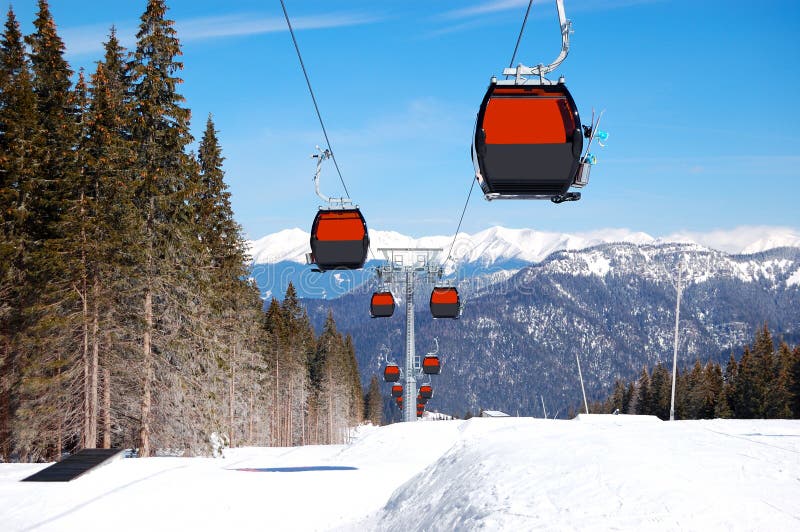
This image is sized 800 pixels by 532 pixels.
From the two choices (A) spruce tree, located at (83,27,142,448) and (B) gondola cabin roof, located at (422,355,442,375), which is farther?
(B) gondola cabin roof, located at (422,355,442,375)

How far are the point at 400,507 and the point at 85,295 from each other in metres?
17.8

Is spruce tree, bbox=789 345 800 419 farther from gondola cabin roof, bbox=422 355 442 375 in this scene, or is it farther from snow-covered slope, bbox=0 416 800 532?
snow-covered slope, bbox=0 416 800 532

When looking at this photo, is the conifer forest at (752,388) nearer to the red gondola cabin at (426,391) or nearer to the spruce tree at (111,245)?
the red gondola cabin at (426,391)

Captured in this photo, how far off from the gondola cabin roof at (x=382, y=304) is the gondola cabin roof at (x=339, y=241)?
1890 centimetres

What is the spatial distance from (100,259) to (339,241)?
1313 centimetres

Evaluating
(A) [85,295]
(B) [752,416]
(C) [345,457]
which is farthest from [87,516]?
(B) [752,416]

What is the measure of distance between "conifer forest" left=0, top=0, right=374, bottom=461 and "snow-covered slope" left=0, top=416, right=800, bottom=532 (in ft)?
27.7

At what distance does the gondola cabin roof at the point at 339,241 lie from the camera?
1733cm

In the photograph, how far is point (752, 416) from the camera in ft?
228

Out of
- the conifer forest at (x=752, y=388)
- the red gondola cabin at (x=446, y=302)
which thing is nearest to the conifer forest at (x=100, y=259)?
the red gondola cabin at (x=446, y=302)

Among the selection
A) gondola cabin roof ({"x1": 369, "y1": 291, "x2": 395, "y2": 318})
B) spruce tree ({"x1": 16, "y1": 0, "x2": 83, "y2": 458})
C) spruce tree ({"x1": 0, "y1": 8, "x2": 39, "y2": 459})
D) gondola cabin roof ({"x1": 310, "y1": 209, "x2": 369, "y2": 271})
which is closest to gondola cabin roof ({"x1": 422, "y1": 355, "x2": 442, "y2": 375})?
gondola cabin roof ({"x1": 369, "y1": 291, "x2": 395, "y2": 318})

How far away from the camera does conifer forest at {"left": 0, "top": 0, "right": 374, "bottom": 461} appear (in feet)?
85.7

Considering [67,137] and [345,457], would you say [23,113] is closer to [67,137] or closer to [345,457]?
[67,137]

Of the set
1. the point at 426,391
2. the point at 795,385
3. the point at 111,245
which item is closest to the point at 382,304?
the point at 111,245
